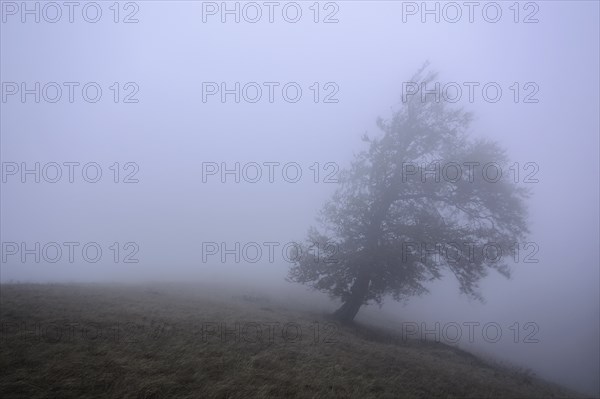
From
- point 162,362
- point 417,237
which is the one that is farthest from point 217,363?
point 417,237

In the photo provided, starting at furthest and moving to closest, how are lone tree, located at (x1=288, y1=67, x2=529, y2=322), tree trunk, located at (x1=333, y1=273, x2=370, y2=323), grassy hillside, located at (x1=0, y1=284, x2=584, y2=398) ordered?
tree trunk, located at (x1=333, y1=273, x2=370, y2=323) → lone tree, located at (x1=288, y1=67, x2=529, y2=322) → grassy hillside, located at (x1=0, y1=284, x2=584, y2=398)

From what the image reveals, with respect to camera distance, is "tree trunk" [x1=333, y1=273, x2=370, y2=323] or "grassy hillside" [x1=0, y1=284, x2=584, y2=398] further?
"tree trunk" [x1=333, y1=273, x2=370, y2=323]

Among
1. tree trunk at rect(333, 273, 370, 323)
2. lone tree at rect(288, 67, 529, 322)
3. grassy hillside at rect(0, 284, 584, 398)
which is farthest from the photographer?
tree trunk at rect(333, 273, 370, 323)

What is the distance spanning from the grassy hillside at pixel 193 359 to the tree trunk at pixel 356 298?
4.25m

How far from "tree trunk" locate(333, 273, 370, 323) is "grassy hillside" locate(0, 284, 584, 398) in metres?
4.25

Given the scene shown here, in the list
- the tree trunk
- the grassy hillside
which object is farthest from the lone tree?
the grassy hillside

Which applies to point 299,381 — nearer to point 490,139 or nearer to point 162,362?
point 162,362

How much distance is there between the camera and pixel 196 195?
96438 millimetres

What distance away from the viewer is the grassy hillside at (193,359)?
603cm

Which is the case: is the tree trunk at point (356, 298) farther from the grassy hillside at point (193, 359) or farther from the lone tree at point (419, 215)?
the grassy hillside at point (193, 359)

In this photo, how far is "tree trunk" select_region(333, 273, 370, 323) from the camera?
57.2ft

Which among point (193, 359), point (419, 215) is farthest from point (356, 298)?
point (193, 359)

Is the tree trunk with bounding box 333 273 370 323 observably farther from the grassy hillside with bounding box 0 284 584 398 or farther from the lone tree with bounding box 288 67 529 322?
the grassy hillside with bounding box 0 284 584 398

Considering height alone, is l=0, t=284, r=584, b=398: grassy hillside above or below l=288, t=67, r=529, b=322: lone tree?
below
